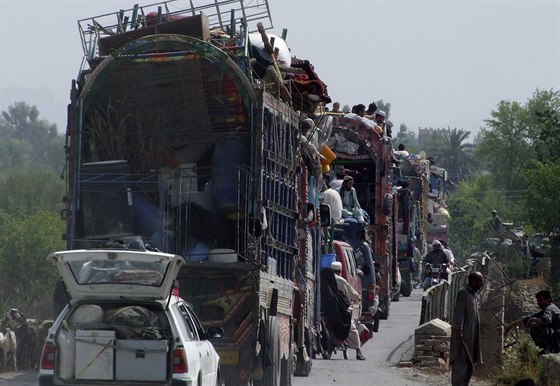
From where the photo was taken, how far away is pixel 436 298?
25781mm

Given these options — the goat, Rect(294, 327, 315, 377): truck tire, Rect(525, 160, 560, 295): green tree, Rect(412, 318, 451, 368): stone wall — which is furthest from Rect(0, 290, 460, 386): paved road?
Rect(525, 160, 560, 295): green tree

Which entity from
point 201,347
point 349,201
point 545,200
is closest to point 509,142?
point 545,200

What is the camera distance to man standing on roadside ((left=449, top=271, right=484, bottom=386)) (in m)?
16.5

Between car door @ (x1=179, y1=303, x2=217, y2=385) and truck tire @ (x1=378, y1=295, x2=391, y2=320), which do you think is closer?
car door @ (x1=179, y1=303, x2=217, y2=385)

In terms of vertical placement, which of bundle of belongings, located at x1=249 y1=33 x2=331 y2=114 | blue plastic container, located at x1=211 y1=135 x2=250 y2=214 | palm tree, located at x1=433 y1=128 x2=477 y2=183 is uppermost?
bundle of belongings, located at x1=249 y1=33 x2=331 y2=114

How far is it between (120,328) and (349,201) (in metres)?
14.3

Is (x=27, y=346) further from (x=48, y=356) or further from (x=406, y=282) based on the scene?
(x=406, y=282)

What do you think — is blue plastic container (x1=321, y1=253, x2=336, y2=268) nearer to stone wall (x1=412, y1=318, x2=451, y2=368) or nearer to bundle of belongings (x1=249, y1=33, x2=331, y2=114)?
stone wall (x1=412, y1=318, x2=451, y2=368)

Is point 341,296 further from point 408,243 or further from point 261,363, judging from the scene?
point 408,243

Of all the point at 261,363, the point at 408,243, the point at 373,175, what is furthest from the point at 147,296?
the point at 408,243

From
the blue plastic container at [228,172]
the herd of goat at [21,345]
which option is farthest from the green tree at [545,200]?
the blue plastic container at [228,172]

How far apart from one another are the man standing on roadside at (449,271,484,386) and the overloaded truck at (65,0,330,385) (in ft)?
6.89

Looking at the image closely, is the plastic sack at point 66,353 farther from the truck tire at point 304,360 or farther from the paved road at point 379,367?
the truck tire at point 304,360

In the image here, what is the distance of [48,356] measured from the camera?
13.4 m
